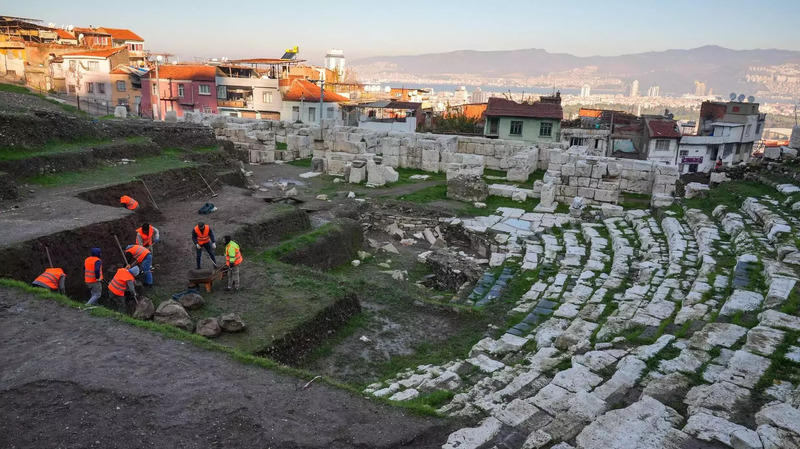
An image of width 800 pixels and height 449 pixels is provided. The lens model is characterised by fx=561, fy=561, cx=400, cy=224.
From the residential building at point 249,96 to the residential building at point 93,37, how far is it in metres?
22.9

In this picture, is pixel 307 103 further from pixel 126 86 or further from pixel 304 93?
pixel 126 86

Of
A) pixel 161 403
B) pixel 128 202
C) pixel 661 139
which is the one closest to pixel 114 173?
pixel 128 202

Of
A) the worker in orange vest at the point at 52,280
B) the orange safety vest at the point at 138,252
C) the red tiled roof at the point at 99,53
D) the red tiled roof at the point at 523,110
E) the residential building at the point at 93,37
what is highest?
the residential building at the point at 93,37

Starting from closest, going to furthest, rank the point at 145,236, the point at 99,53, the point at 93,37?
the point at 145,236, the point at 99,53, the point at 93,37

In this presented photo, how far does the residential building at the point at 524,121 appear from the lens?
2952 cm

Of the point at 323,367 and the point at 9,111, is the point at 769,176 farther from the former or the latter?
the point at 9,111

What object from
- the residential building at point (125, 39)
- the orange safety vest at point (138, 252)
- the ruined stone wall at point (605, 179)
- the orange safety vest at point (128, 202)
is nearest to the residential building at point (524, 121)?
the ruined stone wall at point (605, 179)

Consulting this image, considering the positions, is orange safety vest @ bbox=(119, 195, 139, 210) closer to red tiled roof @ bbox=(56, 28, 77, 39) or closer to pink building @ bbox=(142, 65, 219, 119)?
pink building @ bbox=(142, 65, 219, 119)

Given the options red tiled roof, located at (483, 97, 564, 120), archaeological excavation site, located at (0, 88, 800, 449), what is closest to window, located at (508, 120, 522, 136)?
red tiled roof, located at (483, 97, 564, 120)

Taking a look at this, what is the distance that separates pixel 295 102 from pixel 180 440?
1659 inches

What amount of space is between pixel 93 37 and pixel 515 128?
53.4 meters

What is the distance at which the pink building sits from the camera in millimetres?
46094

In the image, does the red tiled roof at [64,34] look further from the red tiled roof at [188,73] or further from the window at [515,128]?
the window at [515,128]

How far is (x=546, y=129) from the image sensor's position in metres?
29.8
